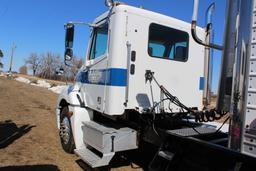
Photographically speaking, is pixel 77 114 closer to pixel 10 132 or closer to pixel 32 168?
pixel 32 168

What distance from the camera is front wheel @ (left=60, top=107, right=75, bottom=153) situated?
6540 millimetres

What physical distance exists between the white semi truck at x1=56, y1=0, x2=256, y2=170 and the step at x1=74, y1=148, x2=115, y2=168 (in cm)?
2

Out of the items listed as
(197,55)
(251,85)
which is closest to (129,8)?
(197,55)

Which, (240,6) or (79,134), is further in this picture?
(79,134)

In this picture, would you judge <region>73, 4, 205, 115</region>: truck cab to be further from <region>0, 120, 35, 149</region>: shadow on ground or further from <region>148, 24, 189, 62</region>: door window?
<region>0, 120, 35, 149</region>: shadow on ground

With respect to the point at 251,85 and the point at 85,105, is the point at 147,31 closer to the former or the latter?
the point at 85,105

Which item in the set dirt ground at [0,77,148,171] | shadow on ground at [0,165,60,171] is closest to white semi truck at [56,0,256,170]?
dirt ground at [0,77,148,171]

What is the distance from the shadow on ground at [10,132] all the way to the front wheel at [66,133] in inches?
56.2

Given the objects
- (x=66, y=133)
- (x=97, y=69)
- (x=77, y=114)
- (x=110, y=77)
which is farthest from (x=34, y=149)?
(x=110, y=77)

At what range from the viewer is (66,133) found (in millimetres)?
6750

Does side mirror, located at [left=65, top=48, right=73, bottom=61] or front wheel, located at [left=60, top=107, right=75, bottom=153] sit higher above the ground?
side mirror, located at [left=65, top=48, right=73, bottom=61]

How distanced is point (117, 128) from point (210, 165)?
2222 mm

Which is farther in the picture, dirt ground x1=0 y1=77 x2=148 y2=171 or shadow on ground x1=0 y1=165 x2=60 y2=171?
dirt ground x1=0 y1=77 x2=148 y2=171

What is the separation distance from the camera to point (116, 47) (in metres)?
5.09
